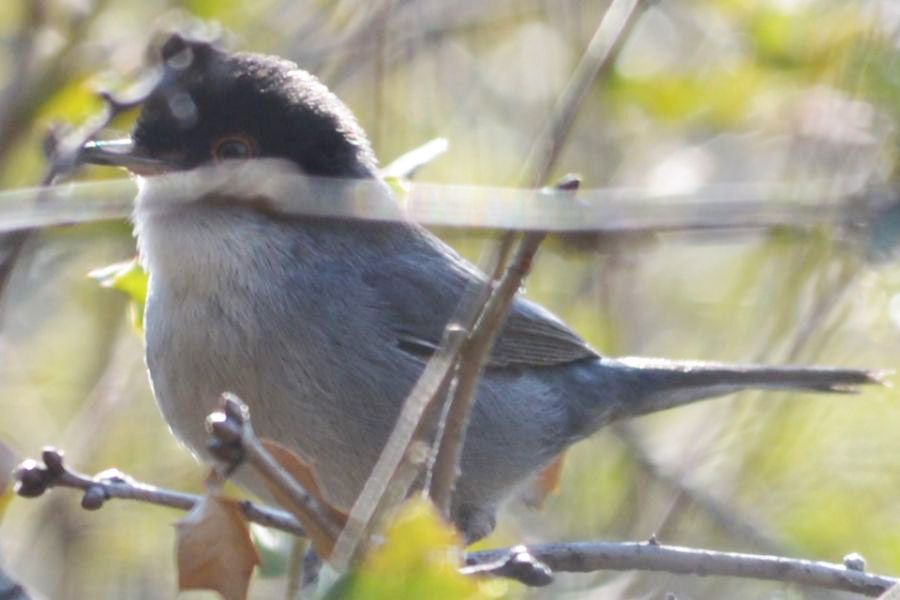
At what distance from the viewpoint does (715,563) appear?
2.57m

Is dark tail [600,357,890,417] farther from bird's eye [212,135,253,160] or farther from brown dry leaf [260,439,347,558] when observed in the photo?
brown dry leaf [260,439,347,558]

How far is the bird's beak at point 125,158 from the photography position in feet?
11.5

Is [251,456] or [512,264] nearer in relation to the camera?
[251,456]

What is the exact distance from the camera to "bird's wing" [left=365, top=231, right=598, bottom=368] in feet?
13.0

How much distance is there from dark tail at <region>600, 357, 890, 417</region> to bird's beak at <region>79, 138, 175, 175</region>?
1.65 meters

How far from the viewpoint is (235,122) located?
146 inches

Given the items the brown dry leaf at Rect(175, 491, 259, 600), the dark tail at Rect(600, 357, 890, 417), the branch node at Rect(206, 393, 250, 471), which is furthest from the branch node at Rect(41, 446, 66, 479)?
the dark tail at Rect(600, 357, 890, 417)

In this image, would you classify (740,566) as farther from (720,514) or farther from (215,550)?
(720,514)

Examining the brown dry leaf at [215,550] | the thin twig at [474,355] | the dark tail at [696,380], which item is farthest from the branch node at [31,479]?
the dark tail at [696,380]

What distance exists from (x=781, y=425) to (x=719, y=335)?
0.74 meters

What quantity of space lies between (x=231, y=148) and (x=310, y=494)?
1841 mm

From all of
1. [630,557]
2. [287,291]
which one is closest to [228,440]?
[630,557]

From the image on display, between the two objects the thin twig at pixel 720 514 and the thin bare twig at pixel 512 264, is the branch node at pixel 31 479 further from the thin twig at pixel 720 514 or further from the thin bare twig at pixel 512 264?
the thin twig at pixel 720 514

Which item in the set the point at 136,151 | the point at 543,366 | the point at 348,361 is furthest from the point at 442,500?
the point at 543,366
